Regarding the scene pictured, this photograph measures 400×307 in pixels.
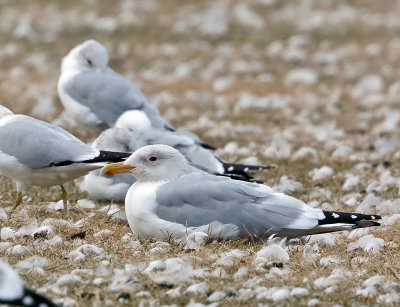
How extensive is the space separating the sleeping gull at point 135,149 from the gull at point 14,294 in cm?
316

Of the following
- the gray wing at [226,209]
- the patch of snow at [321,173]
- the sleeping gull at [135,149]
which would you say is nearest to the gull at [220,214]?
the gray wing at [226,209]

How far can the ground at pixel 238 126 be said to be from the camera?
421 cm

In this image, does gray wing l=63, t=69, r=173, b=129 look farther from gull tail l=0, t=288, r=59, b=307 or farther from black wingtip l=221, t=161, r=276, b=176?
gull tail l=0, t=288, r=59, b=307

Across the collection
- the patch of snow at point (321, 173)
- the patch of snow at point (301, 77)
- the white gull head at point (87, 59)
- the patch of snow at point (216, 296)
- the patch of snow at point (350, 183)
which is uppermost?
the patch of snow at point (216, 296)

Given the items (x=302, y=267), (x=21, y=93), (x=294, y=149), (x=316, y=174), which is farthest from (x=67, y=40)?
(x=302, y=267)

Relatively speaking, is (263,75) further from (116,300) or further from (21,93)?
(116,300)

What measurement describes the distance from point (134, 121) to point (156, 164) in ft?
9.22

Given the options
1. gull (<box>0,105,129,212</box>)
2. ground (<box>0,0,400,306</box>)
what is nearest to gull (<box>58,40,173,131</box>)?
ground (<box>0,0,400,306</box>)

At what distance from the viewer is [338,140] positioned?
31.1 feet

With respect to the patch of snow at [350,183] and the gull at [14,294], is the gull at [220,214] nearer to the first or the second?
the gull at [14,294]

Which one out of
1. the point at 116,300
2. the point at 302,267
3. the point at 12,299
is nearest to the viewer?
the point at 12,299

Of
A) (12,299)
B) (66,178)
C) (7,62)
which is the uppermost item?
(12,299)

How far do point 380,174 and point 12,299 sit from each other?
5286 millimetres

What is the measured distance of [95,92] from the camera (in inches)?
351
